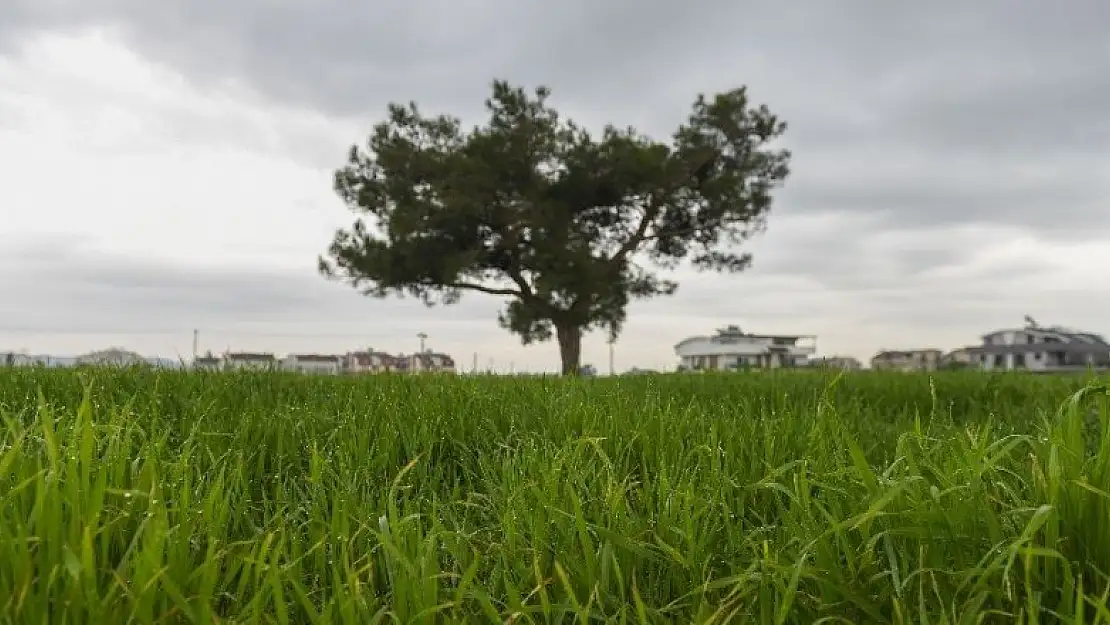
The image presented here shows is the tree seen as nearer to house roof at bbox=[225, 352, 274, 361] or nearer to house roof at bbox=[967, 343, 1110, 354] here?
house roof at bbox=[225, 352, 274, 361]

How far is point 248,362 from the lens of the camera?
7.94m

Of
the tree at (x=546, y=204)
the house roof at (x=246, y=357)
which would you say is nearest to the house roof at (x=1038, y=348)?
the tree at (x=546, y=204)

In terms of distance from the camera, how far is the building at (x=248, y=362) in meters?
7.46

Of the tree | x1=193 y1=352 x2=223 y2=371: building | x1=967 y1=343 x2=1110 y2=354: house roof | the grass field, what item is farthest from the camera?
x1=967 y1=343 x2=1110 y2=354: house roof

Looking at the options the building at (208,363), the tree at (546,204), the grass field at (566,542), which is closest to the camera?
the grass field at (566,542)

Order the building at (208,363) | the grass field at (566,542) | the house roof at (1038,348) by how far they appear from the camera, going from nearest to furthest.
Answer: the grass field at (566,542) → the building at (208,363) → the house roof at (1038,348)

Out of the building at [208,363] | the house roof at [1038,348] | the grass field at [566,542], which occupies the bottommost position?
the grass field at [566,542]

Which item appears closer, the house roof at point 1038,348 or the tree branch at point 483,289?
the tree branch at point 483,289

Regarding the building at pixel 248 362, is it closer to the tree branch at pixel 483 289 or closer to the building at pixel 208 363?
the building at pixel 208 363

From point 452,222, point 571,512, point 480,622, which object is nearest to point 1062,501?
point 571,512

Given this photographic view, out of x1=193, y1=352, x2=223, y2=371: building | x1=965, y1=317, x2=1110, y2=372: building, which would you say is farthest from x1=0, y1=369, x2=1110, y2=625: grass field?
x1=965, y1=317, x2=1110, y2=372: building

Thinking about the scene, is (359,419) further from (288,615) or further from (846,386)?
(846,386)

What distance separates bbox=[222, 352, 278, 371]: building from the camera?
7.46 meters

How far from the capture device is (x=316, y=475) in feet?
9.87
